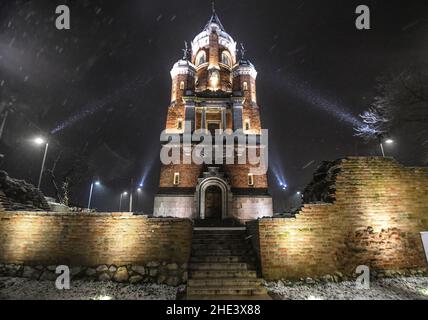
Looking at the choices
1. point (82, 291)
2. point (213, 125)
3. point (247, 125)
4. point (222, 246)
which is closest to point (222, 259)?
point (222, 246)

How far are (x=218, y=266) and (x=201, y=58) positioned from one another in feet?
101

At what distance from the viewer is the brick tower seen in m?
19.4

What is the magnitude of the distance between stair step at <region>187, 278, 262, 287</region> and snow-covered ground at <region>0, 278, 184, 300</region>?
1.38ft

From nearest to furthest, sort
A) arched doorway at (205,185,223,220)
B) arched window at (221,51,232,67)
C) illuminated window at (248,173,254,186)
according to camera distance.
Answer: arched doorway at (205,185,223,220)
illuminated window at (248,173,254,186)
arched window at (221,51,232,67)

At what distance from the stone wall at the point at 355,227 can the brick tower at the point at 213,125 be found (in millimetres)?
11203

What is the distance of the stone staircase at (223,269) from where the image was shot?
249 inches

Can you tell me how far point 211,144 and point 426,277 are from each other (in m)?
16.9

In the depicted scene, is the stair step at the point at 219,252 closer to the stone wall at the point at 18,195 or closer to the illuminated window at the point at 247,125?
the stone wall at the point at 18,195

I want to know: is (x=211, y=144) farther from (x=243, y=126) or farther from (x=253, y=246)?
(x=253, y=246)

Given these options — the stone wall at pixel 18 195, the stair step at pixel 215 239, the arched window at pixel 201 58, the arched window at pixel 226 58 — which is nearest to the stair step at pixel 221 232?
the stair step at pixel 215 239

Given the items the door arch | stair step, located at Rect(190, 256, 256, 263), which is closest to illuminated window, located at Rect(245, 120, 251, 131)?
the door arch

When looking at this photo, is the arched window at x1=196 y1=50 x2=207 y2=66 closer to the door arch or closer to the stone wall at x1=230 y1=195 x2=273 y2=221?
the door arch

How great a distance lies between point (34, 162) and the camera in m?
30.2

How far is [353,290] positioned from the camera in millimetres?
6676
